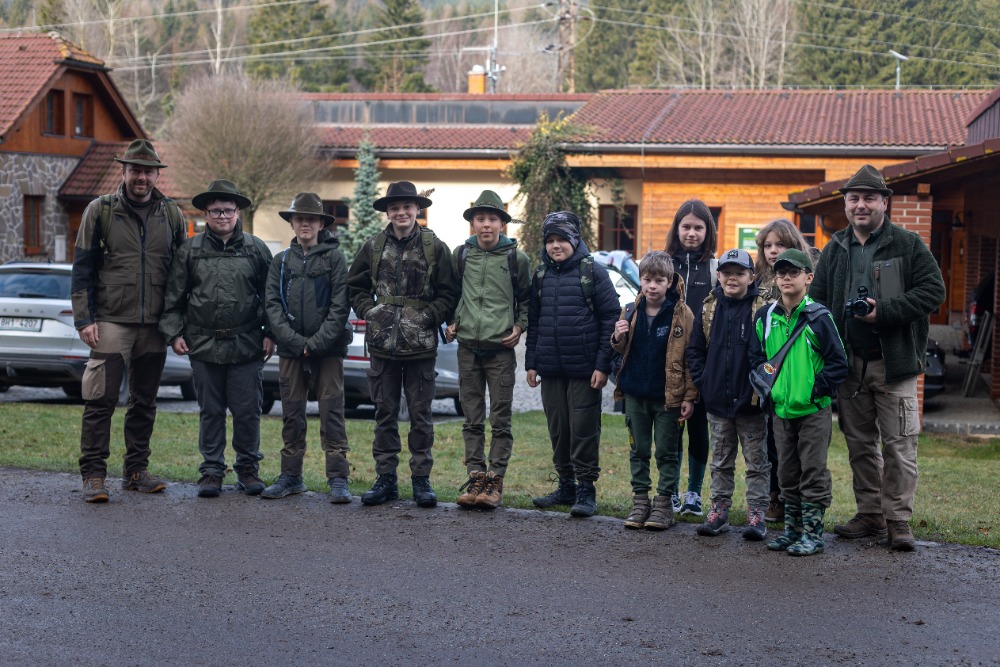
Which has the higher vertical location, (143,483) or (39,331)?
(39,331)

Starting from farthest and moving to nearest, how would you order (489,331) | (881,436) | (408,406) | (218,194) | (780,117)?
(780,117) < (218,194) < (408,406) < (489,331) < (881,436)

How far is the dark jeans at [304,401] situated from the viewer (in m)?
7.92

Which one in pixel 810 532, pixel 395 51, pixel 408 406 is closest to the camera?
pixel 810 532

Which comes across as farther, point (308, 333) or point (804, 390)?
point (308, 333)

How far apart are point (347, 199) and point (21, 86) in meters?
8.95

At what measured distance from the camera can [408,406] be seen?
7750mm

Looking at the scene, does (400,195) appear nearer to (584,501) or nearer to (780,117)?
(584,501)

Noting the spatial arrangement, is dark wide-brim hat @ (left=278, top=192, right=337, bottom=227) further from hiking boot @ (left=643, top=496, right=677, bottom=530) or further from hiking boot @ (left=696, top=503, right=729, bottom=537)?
hiking boot @ (left=696, top=503, right=729, bottom=537)

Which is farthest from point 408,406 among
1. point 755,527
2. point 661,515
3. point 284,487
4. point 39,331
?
point 39,331

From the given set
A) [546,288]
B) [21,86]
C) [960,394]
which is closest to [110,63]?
[21,86]

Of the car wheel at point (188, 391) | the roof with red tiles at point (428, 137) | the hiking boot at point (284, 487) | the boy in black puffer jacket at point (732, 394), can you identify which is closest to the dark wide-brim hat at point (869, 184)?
the boy in black puffer jacket at point (732, 394)

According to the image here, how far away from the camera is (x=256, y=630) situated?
5.22m

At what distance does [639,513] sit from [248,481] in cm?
271

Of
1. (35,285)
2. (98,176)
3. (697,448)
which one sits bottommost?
(697,448)
